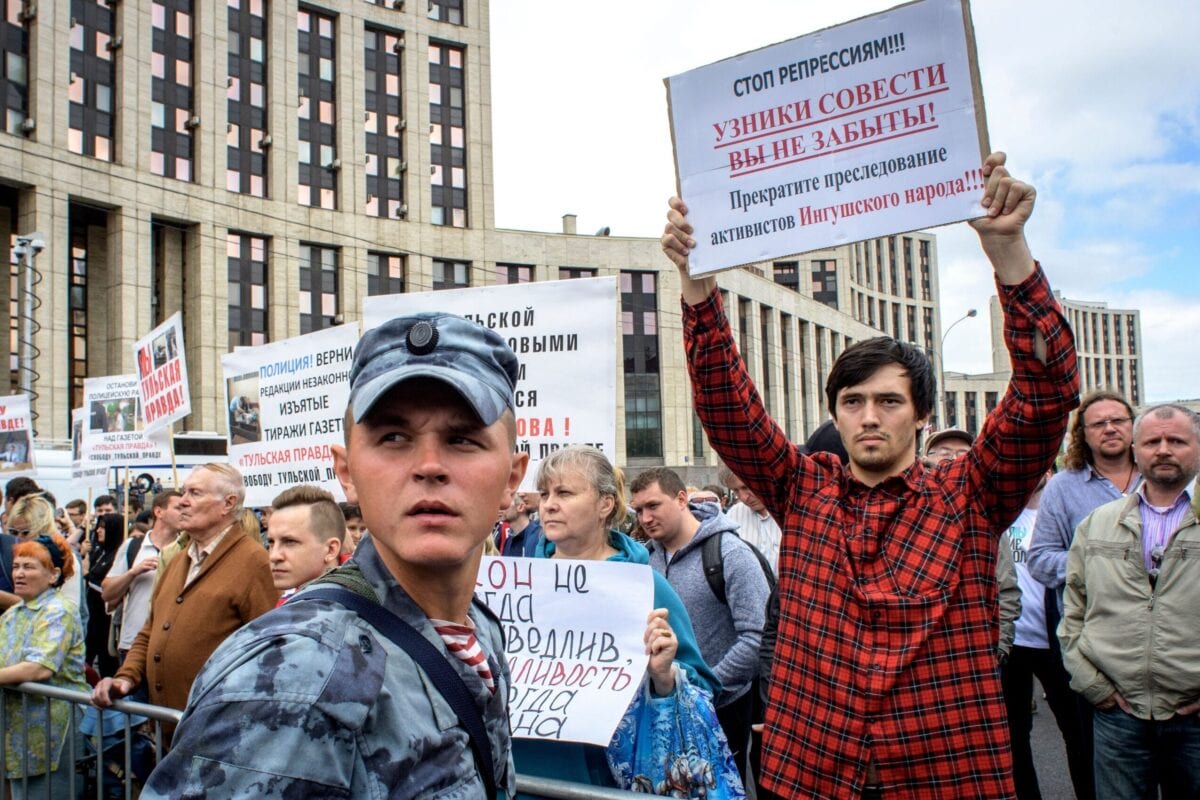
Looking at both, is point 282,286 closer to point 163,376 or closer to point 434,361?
point 163,376

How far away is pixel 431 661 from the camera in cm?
114

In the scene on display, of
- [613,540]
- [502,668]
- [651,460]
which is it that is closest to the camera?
[502,668]

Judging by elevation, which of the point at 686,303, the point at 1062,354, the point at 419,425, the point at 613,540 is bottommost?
the point at 613,540

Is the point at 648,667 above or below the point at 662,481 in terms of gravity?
below

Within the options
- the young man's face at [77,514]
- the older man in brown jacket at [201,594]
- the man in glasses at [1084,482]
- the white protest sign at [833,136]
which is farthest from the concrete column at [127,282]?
the white protest sign at [833,136]

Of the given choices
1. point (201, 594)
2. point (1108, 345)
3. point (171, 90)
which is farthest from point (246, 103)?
point (1108, 345)

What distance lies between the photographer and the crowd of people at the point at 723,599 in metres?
1.06

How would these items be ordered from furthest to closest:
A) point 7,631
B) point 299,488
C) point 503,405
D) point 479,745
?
point 7,631 < point 299,488 < point 503,405 < point 479,745

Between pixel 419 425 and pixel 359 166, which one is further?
pixel 359 166

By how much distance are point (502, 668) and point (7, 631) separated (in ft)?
15.8

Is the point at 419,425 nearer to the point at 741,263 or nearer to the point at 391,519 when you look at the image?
the point at 391,519

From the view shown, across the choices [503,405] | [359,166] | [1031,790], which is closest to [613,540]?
[503,405]

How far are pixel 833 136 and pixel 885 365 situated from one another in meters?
0.71

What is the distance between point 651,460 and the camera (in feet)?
165
